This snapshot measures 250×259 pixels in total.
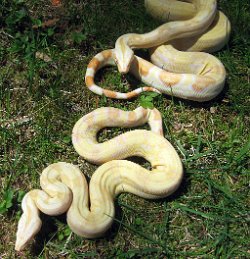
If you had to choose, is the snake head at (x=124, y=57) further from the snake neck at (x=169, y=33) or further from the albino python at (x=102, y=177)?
the albino python at (x=102, y=177)

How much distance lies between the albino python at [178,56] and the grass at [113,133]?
0.69ft

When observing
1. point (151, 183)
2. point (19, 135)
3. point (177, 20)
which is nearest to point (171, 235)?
point (151, 183)

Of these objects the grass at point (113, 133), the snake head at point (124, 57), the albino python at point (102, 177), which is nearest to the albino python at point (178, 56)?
the snake head at point (124, 57)

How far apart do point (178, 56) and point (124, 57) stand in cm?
77

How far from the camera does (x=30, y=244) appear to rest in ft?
15.6

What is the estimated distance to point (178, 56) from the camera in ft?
19.1

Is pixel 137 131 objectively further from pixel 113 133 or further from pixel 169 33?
pixel 169 33

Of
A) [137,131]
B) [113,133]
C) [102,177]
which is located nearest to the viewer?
[102,177]

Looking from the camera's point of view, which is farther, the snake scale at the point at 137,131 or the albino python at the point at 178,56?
the albino python at the point at 178,56

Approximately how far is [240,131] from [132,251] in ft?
6.88

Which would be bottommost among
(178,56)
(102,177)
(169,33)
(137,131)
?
(102,177)

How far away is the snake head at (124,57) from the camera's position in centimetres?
560

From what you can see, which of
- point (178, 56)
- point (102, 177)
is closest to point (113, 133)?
point (102, 177)

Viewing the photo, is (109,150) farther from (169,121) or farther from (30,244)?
(30,244)
